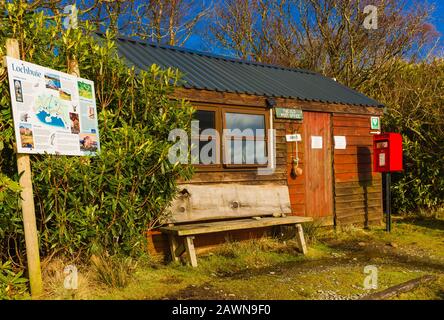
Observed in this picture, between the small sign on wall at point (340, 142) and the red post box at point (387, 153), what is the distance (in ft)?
2.30

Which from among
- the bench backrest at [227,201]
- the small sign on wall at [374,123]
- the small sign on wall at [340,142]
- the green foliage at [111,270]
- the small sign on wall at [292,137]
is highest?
the small sign on wall at [374,123]

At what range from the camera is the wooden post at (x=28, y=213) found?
14.3 ft

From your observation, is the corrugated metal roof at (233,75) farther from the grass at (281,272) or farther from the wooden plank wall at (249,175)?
the grass at (281,272)

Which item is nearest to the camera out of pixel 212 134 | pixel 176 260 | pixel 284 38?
pixel 176 260

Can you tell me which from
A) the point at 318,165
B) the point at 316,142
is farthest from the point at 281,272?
the point at 316,142

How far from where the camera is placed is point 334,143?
9953 millimetres

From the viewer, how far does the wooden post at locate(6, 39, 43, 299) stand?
→ 4367mm

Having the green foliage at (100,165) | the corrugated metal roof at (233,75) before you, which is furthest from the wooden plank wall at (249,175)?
the green foliage at (100,165)

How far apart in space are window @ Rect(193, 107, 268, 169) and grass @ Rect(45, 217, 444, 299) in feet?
4.75

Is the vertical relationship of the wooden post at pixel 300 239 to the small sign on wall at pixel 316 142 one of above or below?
below

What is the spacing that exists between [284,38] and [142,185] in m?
17.5

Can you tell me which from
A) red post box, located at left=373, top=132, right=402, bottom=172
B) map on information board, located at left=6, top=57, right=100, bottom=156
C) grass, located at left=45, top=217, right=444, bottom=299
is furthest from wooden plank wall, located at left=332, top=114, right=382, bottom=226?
map on information board, located at left=6, top=57, right=100, bottom=156

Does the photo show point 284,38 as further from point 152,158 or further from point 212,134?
point 152,158
